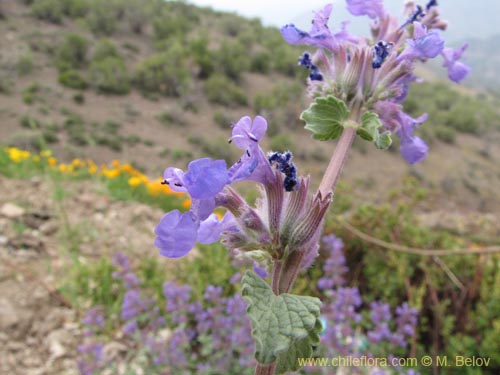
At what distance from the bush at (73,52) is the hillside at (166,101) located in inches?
2.2

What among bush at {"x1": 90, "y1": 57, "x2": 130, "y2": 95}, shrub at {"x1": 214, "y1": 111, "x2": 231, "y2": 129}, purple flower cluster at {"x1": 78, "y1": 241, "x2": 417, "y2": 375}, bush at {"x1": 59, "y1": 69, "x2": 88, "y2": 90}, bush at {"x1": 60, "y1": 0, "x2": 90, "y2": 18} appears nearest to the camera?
purple flower cluster at {"x1": 78, "y1": 241, "x2": 417, "y2": 375}

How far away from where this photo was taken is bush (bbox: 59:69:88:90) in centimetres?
1711

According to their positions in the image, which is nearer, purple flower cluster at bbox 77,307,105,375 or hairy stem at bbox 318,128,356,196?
hairy stem at bbox 318,128,356,196

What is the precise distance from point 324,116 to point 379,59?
19cm

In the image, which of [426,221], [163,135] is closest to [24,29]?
[163,135]

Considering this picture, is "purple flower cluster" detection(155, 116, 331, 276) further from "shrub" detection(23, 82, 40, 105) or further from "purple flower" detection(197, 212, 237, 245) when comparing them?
"shrub" detection(23, 82, 40, 105)

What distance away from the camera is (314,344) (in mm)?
801

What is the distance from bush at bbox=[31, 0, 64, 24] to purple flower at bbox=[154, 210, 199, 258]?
24.3m

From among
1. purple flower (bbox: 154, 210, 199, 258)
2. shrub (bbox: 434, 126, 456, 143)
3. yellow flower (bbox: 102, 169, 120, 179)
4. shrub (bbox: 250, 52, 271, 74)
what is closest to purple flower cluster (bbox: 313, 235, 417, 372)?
purple flower (bbox: 154, 210, 199, 258)

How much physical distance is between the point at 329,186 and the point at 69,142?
45.1 ft

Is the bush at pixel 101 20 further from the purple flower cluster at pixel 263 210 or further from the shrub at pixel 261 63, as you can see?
the purple flower cluster at pixel 263 210

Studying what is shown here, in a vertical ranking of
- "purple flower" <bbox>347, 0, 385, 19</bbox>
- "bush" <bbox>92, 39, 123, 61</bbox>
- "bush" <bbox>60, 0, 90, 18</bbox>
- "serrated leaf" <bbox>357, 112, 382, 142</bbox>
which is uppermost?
"purple flower" <bbox>347, 0, 385, 19</bbox>

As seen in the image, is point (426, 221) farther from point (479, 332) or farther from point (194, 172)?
point (194, 172)

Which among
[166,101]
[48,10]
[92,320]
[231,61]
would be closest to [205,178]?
[92,320]
